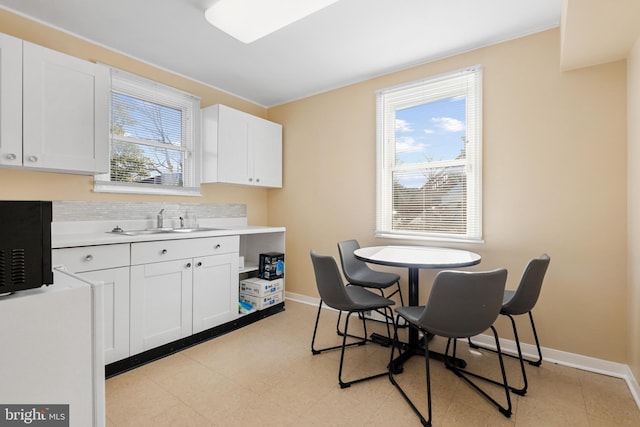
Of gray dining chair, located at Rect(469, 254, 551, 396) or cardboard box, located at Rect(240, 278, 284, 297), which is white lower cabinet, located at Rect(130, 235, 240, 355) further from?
gray dining chair, located at Rect(469, 254, 551, 396)

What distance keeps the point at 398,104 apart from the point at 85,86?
8.96 feet

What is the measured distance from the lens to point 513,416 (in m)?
1.77

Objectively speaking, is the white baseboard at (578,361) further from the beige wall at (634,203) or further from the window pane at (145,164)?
the window pane at (145,164)

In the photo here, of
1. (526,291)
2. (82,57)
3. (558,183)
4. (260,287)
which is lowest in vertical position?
(260,287)

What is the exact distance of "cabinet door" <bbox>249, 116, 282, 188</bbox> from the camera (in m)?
3.66

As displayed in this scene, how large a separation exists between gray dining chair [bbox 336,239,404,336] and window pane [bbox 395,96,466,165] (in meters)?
1.08

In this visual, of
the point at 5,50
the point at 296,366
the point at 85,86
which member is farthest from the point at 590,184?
the point at 5,50

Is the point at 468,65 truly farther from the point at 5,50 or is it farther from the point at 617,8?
the point at 5,50

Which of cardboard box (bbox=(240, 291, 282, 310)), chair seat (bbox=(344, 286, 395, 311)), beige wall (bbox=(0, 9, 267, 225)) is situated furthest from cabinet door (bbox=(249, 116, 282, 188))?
chair seat (bbox=(344, 286, 395, 311))

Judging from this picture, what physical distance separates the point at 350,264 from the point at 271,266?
0.94 m

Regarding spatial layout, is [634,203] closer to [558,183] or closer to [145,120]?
[558,183]

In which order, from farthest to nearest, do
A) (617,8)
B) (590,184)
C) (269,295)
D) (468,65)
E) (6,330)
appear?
(269,295)
(468,65)
(590,184)
(617,8)
(6,330)

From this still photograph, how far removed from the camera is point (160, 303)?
8.05 feet

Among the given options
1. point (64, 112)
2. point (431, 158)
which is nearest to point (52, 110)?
point (64, 112)
